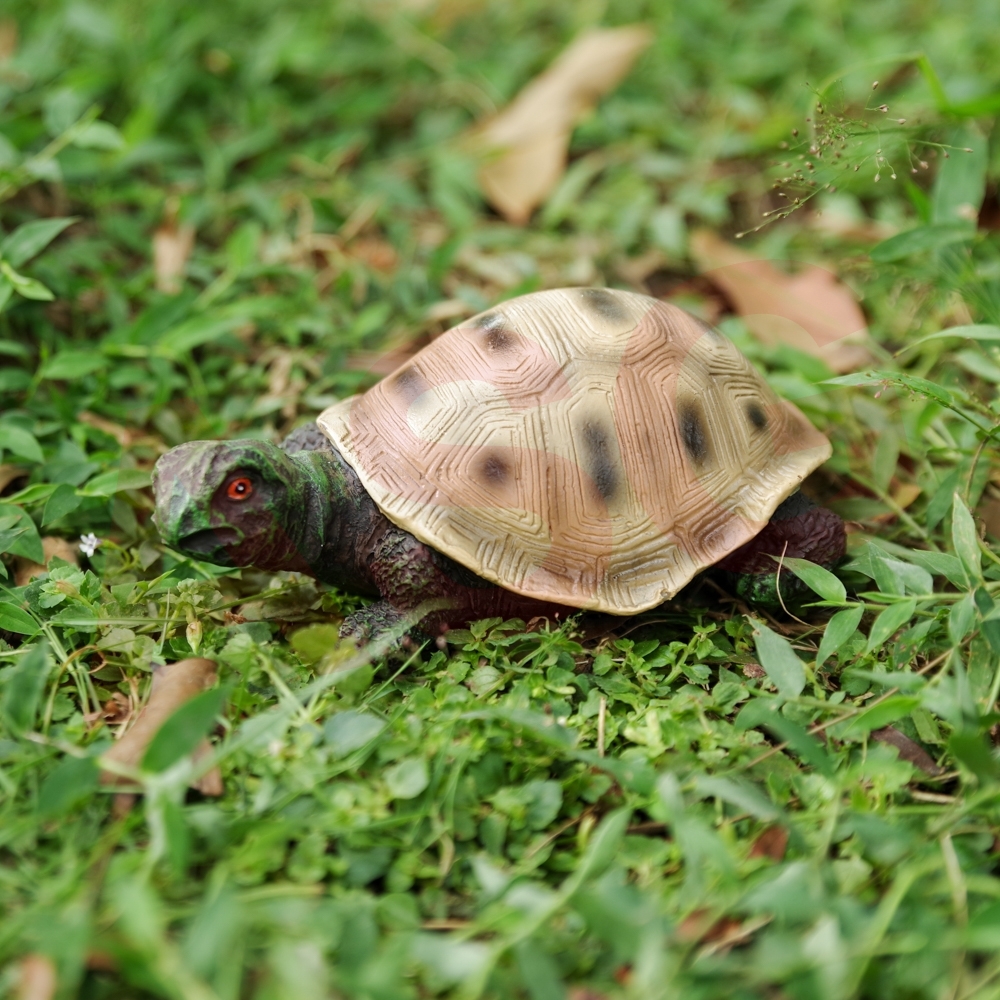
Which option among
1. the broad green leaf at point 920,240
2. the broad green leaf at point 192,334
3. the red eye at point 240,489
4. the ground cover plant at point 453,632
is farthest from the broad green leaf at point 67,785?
the broad green leaf at point 920,240

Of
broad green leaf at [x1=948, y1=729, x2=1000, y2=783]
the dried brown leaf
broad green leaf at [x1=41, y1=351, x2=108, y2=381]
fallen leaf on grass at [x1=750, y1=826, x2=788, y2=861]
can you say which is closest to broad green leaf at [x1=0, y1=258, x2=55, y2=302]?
broad green leaf at [x1=41, y1=351, x2=108, y2=381]

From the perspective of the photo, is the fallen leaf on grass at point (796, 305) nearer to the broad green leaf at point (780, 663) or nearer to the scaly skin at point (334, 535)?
the scaly skin at point (334, 535)

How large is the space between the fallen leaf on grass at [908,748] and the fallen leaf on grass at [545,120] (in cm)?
308

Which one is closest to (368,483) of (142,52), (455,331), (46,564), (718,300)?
(455,331)

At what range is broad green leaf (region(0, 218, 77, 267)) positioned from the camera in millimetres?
3477

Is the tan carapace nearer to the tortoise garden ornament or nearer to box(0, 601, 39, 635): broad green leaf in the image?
the tortoise garden ornament

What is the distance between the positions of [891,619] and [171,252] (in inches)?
129

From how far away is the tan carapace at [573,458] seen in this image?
273 centimetres

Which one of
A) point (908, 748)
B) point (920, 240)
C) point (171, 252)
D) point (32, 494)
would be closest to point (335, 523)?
point (32, 494)

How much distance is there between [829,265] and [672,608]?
7.19 ft

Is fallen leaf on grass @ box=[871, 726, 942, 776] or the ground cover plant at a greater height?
the ground cover plant

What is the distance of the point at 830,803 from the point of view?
2.23 m

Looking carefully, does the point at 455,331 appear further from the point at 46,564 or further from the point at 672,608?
the point at 46,564

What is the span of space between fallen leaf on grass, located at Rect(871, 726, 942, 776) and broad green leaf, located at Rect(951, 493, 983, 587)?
44cm
